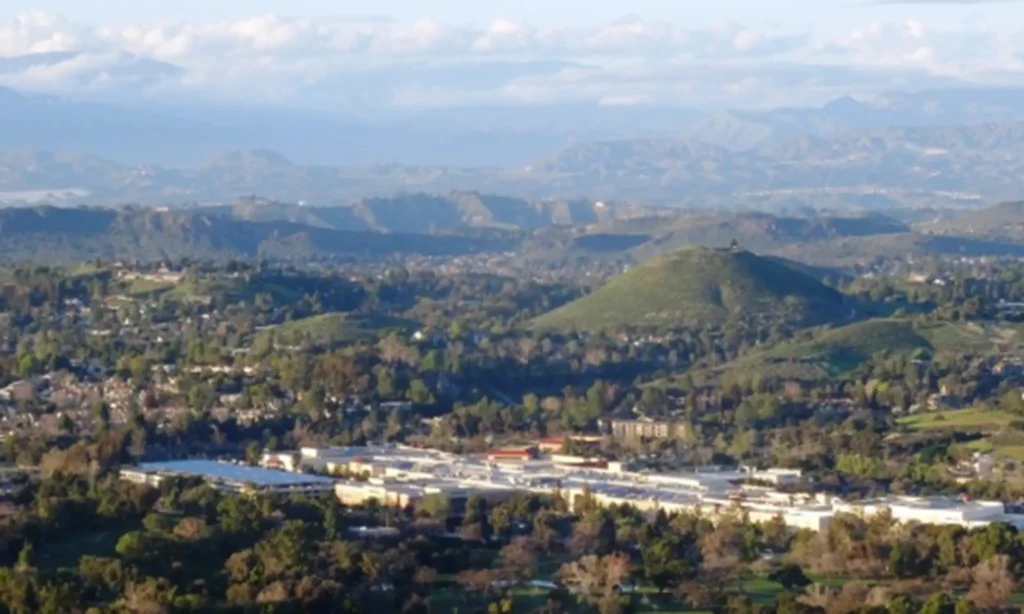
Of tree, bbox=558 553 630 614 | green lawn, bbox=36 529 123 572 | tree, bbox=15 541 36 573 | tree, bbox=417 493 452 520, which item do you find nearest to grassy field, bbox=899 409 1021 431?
tree, bbox=417 493 452 520

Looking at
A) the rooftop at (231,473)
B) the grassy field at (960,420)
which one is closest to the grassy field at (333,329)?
the grassy field at (960,420)

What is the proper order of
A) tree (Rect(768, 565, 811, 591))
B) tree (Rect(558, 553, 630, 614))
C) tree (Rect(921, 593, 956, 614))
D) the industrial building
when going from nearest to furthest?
tree (Rect(921, 593, 956, 614)) → tree (Rect(558, 553, 630, 614)) → tree (Rect(768, 565, 811, 591)) → the industrial building

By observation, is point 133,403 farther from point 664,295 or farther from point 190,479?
point 664,295

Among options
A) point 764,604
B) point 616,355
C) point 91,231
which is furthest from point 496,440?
point 91,231

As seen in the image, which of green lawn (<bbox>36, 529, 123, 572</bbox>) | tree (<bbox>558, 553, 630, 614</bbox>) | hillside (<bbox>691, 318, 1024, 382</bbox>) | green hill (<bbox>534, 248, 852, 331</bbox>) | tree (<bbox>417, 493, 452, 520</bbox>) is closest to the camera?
tree (<bbox>558, 553, 630, 614</bbox>)

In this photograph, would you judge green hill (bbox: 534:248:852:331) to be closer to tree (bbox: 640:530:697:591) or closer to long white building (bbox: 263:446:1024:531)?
long white building (bbox: 263:446:1024:531)

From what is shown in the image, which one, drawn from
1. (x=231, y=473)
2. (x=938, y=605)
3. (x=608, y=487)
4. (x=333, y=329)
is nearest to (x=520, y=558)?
(x=938, y=605)

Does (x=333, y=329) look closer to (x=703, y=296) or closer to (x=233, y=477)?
(x=703, y=296)
